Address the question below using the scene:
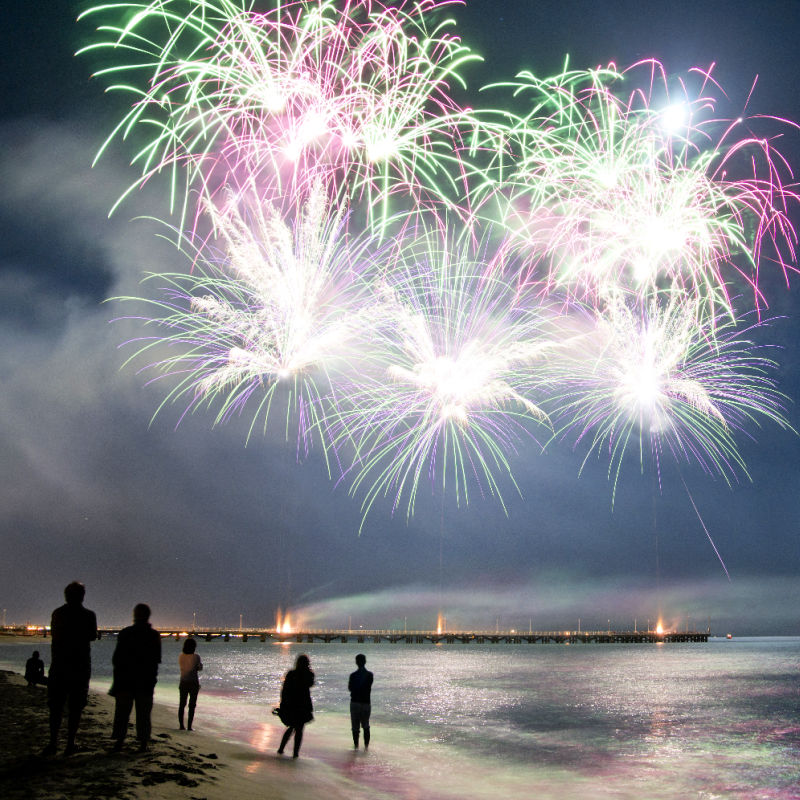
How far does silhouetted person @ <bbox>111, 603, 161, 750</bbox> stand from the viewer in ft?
27.9

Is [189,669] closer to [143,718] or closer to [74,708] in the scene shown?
[143,718]

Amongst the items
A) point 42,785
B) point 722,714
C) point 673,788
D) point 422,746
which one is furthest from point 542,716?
point 42,785

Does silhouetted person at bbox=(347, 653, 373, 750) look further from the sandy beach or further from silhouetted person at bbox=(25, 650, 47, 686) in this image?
silhouetted person at bbox=(25, 650, 47, 686)

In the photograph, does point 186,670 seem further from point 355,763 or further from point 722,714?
point 722,714

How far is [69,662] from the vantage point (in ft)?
25.6

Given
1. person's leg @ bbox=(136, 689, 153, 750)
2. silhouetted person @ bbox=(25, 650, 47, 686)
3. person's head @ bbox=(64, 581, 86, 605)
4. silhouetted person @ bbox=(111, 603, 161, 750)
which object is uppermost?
person's head @ bbox=(64, 581, 86, 605)

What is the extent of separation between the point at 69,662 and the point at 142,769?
1.38m

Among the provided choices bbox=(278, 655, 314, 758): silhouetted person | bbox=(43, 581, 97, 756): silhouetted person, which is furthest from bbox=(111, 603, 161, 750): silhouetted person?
bbox=(278, 655, 314, 758): silhouetted person

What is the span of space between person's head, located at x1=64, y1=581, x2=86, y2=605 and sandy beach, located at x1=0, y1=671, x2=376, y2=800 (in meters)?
1.59

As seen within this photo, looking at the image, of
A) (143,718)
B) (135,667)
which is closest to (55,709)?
(135,667)

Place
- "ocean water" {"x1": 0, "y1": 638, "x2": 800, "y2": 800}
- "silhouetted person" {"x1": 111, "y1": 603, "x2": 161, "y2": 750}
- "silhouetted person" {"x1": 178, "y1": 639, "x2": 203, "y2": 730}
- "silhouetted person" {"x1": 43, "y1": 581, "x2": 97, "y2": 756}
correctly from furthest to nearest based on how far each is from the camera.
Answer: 1. "ocean water" {"x1": 0, "y1": 638, "x2": 800, "y2": 800}
2. "silhouetted person" {"x1": 178, "y1": 639, "x2": 203, "y2": 730}
3. "silhouetted person" {"x1": 111, "y1": 603, "x2": 161, "y2": 750}
4. "silhouetted person" {"x1": 43, "y1": 581, "x2": 97, "y2": 756}

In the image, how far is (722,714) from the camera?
29.4 meters

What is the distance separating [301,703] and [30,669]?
497 inches

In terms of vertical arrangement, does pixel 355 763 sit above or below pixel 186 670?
→ below
